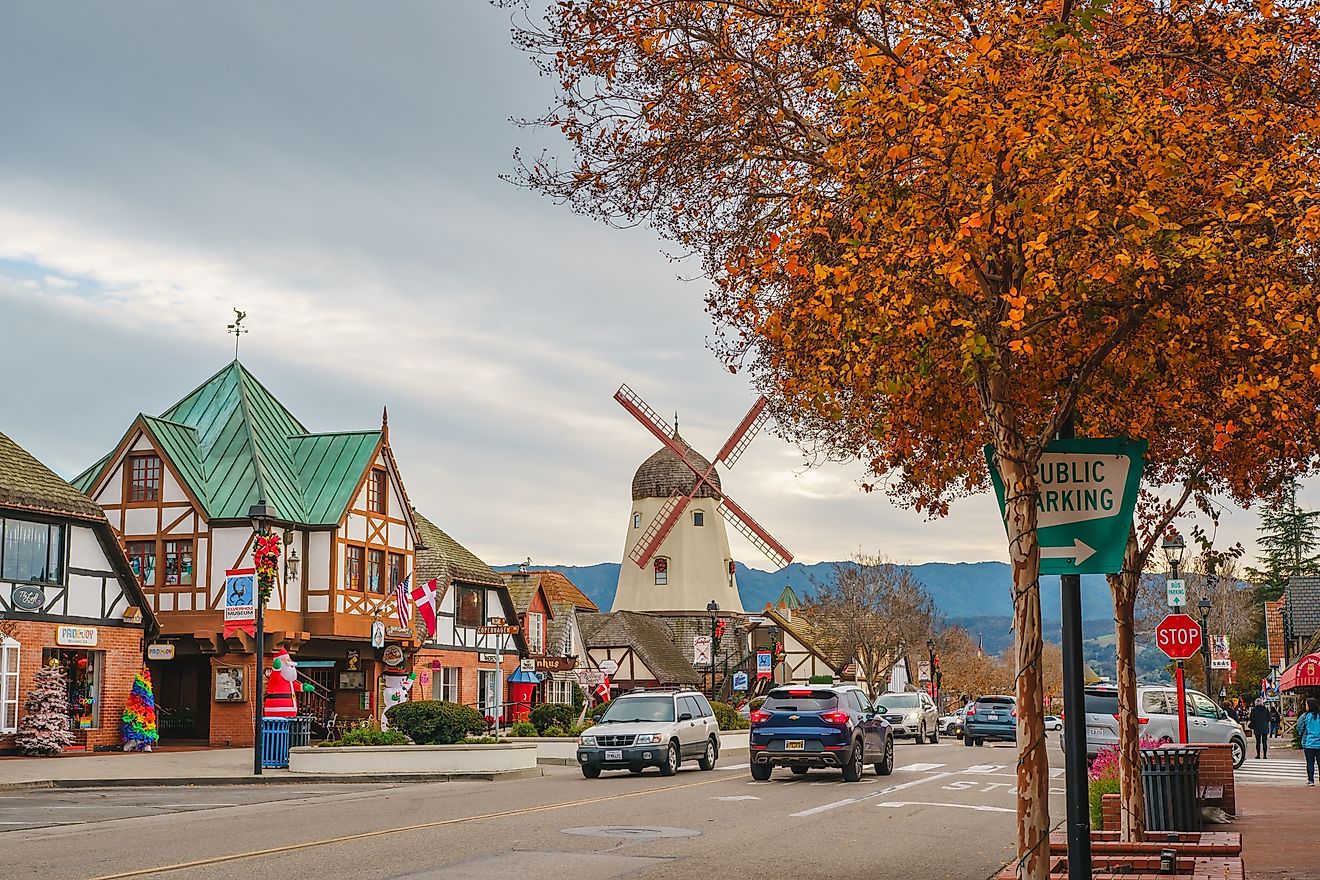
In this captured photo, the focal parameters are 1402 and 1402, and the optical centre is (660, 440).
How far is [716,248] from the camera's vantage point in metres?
12.0

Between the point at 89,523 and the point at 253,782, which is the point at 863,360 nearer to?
the point at 253,782

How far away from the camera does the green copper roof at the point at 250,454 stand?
4144 cm

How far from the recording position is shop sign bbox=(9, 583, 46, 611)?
111 feet

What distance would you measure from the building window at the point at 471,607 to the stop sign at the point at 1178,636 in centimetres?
3034

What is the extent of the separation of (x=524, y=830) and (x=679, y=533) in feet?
199

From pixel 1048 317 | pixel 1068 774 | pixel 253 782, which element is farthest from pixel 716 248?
pixel 253 782

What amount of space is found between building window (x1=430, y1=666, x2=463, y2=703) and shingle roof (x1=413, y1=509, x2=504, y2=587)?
10.6ft

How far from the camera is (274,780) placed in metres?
27.9

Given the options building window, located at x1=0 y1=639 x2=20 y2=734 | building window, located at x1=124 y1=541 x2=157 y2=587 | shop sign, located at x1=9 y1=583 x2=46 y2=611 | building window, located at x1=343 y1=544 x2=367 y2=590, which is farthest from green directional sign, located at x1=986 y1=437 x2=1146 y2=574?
building window, located at x1=124 y1=541 x2=157 y2=587

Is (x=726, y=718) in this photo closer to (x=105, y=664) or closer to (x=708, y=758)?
(x=708, y=758)

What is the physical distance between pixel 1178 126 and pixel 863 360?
236cm

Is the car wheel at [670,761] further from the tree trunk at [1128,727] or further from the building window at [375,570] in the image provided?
the building window at [375,570]

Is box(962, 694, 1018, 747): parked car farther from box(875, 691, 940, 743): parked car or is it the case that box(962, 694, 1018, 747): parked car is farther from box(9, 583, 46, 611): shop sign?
box(9, 583, 46, 611): shop sign

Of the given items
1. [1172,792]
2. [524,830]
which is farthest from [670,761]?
[1172,792]
